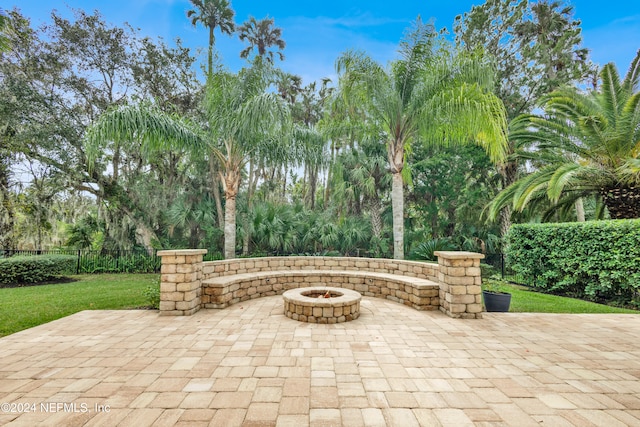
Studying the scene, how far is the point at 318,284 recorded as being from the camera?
641 centimetres

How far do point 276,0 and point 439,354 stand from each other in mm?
15178

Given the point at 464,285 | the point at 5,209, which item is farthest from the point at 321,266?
the point at 5,209

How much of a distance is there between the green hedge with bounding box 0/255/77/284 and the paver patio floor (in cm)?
581

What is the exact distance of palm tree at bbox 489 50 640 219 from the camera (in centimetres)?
653

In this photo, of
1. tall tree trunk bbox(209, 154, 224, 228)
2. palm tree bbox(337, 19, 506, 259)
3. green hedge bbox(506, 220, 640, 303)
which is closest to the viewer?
green hedge bbox(506, 220, 640, 303)

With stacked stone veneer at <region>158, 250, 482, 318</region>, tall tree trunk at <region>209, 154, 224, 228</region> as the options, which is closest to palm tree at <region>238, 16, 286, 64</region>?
tall tree trunk at <region>209, 154, 224, 228</region>

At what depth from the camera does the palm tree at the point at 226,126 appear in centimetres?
626

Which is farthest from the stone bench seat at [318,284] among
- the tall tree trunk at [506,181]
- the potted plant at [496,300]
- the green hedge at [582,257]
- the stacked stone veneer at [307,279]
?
the tall tree trunk at [506,181]

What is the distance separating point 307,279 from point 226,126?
4.54m

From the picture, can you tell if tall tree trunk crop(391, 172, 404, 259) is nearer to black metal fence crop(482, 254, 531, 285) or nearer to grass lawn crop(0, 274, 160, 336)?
black metal fence crop(482, 254, 531, 285)

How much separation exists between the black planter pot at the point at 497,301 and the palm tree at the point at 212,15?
1353cm

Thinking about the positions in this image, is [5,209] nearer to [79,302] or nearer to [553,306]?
[79,302]

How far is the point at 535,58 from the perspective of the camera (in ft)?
36.5

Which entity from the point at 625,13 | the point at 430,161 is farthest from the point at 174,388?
the point at 625,13
